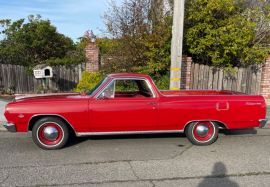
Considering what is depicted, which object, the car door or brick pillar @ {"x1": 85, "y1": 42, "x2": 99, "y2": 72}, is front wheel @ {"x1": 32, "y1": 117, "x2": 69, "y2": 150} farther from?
brick pillar @ {"x1": 85, "y1": 42, "x2": 99, "y2": 72}

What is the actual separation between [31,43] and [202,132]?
12846 millimetres

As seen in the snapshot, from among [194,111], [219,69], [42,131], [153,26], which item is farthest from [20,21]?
[194,111]

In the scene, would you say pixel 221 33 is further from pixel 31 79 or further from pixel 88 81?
pixel 31 79

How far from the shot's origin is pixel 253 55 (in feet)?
35.8

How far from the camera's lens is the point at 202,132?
588cm

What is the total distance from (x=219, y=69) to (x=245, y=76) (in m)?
1.20

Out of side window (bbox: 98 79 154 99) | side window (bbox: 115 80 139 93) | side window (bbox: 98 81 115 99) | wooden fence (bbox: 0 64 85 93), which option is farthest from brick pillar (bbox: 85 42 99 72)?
side window (bbox: 98 81 115 99)

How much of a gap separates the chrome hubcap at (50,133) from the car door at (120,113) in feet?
2.33

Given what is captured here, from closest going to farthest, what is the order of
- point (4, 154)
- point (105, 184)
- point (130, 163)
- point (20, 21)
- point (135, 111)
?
point (105, 184) < point (130, 163) < point (4, 154) < point (135, 111) < point (20, 21)

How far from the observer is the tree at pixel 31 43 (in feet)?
51.0

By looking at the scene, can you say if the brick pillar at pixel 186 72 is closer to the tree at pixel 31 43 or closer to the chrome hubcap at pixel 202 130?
the chrome hubcap at pixel 202 130

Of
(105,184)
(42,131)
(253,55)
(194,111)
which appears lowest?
(105,184)

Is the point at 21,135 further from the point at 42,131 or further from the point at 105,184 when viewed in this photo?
the point at 105,184

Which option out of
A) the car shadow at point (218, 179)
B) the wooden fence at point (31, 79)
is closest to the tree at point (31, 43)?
the wooden fence at point (31, 79)
